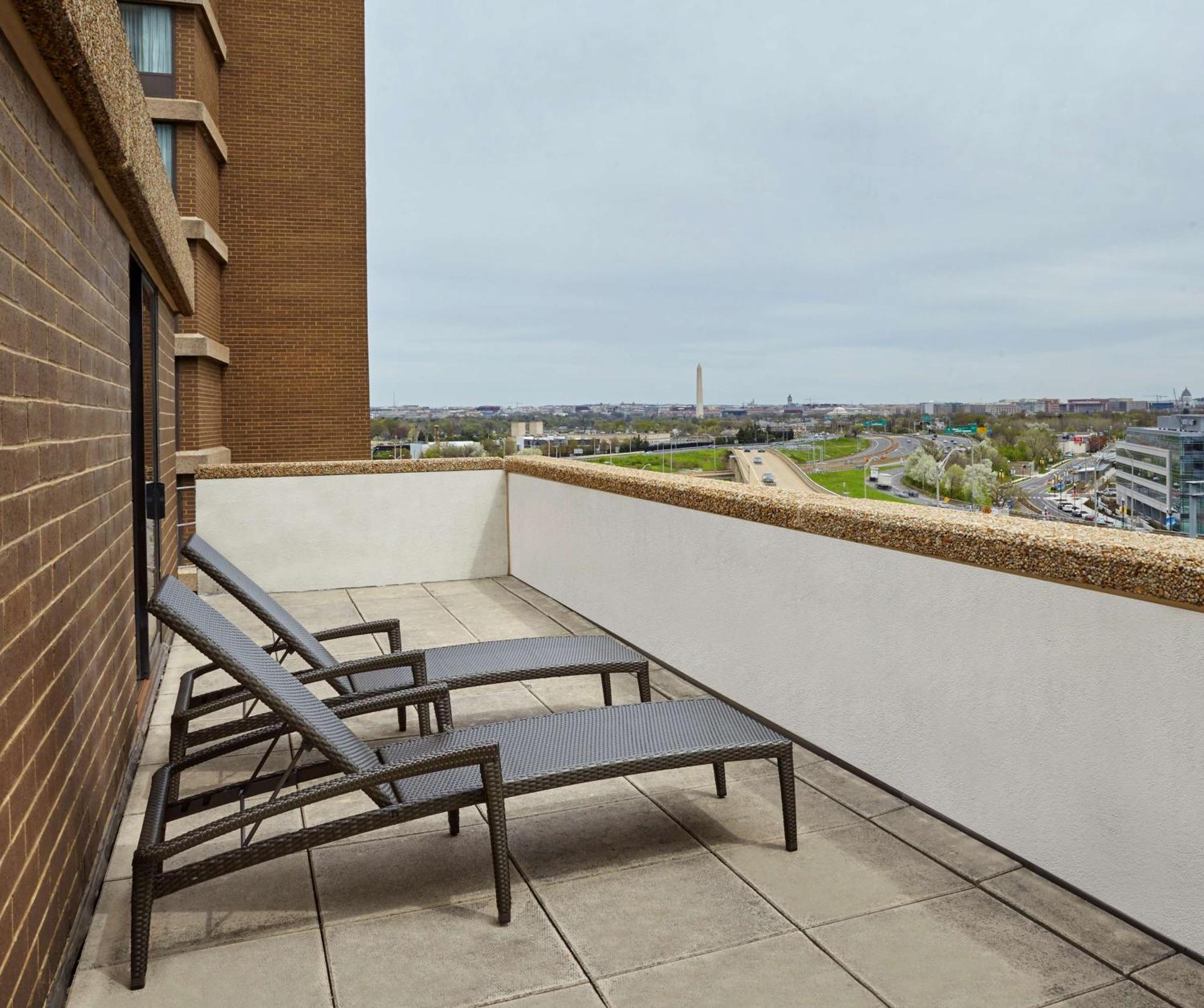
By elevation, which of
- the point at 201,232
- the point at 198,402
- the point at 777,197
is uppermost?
the point at 777,197

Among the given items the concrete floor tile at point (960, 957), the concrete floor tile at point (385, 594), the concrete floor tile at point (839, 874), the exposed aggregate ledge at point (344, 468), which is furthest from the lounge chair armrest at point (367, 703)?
the exposed aggregate ledge at point (344, 468)

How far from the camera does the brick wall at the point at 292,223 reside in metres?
17.0

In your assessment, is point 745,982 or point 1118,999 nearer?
point 1118,999

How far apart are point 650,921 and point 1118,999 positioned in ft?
4.13

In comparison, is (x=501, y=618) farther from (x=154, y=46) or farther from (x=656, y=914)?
(x=154, y=46)

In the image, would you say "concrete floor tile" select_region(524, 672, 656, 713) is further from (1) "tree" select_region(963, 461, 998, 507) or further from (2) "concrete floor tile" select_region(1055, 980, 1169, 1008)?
(2) "concrete floor tile" select_region(1055, 980, 1169, 1008)

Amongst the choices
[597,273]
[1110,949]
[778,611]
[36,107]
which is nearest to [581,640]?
[778,611]

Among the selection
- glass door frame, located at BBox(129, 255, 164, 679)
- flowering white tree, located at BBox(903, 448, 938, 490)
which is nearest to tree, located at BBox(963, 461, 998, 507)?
flowering white tree, located at BBox(903, 448, 938, 490)

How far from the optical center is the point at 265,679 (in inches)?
119

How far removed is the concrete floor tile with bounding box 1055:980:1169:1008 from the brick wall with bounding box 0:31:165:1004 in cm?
249

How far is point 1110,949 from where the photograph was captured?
2803mm

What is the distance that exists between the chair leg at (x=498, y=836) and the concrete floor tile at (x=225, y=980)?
524mm

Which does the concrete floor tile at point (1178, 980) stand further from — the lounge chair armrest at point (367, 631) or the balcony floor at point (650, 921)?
the lounge chair armrest at point (367, 631)

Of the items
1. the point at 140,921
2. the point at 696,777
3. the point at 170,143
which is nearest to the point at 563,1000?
the point at 140,921
